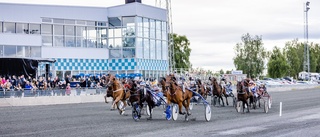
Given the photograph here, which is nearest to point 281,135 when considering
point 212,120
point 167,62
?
point 212,120

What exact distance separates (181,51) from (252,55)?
45.8 feet

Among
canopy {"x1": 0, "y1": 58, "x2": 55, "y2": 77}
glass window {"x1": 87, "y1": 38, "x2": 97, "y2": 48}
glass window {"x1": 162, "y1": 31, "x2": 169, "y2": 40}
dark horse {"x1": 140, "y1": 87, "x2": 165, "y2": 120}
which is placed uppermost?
glass window {"x1": 162, "y1": 31, "x2": 169, "y2": 40}

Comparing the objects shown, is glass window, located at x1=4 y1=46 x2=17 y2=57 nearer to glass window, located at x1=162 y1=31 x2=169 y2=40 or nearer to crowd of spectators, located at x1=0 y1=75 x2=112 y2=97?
crowd of spectators, located at x1=0 y1=75 x2=112 y2=97

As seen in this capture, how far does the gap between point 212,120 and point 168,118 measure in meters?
1.68

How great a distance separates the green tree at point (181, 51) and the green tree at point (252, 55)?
408 inches

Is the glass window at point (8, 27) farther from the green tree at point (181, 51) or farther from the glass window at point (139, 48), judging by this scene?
the green tree at point (181, 51)

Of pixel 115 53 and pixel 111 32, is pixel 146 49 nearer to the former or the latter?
pixel 115 53

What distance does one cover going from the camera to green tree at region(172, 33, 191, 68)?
8969cm

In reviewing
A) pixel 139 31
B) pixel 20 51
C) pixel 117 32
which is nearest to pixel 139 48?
pixel 139 31

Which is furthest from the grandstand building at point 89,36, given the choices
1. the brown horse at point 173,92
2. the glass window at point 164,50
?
the brown horse at point 173,92

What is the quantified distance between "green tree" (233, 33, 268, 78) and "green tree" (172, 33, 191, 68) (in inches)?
408

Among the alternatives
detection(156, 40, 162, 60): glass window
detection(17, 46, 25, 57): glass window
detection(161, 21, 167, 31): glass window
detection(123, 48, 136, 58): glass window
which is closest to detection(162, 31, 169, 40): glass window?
detection(161, 21, 167, 31): glass window

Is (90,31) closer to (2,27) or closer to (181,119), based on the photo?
(2,27)

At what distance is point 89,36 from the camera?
176ft
